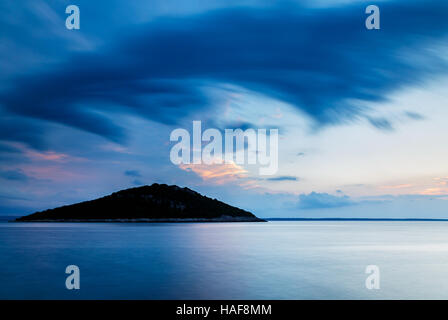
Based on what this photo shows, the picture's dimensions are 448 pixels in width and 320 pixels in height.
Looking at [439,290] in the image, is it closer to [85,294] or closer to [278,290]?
[278,290]

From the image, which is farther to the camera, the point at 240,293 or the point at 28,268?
the point at 28,268

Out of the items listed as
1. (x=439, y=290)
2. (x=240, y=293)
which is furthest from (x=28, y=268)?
(x=439, y=290)

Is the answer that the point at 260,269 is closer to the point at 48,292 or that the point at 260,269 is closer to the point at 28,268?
the point at 48,292
